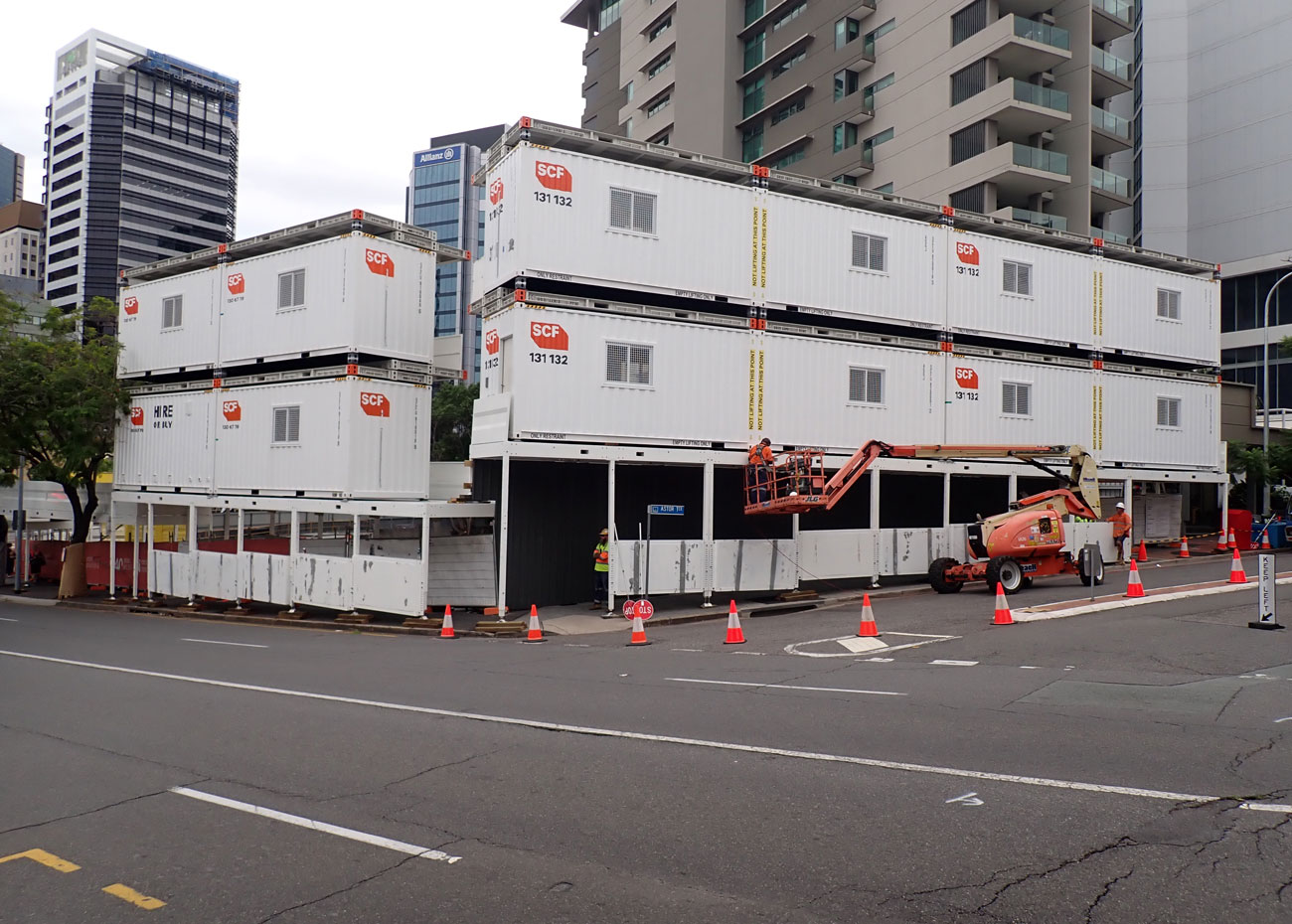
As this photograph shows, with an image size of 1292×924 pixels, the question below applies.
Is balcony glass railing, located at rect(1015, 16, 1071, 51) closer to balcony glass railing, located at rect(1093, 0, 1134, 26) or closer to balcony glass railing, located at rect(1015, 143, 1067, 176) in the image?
balcony glass railing, located at rect(1093, 0, 1134, 26)

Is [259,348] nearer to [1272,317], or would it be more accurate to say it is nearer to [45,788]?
[45,788]

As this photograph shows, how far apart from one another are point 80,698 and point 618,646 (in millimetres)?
8051

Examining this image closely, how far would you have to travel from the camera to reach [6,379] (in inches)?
1161

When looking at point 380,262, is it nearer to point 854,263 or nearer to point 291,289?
point 291,289

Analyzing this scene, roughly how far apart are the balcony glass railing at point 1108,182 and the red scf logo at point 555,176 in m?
32.6

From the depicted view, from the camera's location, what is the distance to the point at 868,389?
24.2 meters

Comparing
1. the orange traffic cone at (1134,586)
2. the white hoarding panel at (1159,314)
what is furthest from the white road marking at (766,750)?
the white hoarding panel at (1159,314)

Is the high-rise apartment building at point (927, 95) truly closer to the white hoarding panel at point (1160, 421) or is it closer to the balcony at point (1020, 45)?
the balcony at point (1020, 45)

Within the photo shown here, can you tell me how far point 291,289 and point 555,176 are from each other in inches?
319

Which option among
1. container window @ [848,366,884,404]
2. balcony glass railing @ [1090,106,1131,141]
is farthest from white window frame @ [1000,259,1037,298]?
balcony glass railing @ [1090,106,1131,141]

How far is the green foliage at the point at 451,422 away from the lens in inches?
2781

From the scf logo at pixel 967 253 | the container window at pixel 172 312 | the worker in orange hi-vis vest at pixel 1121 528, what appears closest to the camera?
the worker in orange hi-vis vest at pixel 1121 528

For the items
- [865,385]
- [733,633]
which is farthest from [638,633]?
[865,385]

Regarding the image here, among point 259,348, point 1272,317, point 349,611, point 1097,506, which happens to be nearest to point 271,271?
point 259,348
